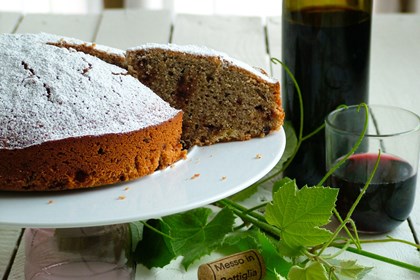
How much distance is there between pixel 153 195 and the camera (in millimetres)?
1075

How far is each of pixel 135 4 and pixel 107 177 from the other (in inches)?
79.4

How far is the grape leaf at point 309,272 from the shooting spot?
1.11 metres

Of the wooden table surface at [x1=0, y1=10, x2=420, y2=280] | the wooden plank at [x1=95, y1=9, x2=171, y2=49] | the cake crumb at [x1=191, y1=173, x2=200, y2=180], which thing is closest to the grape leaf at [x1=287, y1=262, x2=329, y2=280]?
the cake crumb at [x1=191, y1=173, x2=200, y2=180]

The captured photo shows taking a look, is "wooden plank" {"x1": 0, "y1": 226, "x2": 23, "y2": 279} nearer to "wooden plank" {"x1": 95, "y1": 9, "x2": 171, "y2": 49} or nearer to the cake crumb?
the cake crumb

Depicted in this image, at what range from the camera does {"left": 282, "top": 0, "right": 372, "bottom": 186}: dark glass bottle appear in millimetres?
1517

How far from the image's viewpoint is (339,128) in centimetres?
147

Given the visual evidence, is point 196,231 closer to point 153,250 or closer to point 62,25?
point 153,250

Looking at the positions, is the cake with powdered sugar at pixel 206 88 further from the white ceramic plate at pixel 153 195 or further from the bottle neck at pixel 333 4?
the bottle neck at pixel 333 4

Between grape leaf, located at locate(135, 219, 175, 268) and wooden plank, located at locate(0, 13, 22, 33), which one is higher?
wooden plank, located at locate(0, 13, 22, 33)

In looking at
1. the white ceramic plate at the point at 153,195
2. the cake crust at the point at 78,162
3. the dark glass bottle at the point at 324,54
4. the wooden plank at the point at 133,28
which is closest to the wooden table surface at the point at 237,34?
the wooden plank at the point at 133,28

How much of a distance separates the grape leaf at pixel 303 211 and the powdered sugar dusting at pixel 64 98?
0.19 metres

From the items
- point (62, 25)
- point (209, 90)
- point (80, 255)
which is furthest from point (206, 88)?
point (62, 25)

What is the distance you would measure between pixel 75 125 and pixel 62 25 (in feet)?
4.03

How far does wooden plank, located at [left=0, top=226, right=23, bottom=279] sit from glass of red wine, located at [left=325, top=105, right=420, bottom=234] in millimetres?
538
